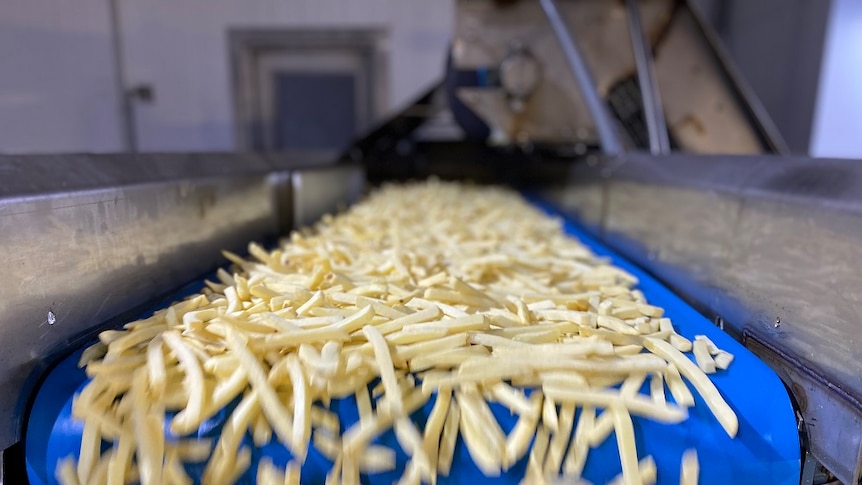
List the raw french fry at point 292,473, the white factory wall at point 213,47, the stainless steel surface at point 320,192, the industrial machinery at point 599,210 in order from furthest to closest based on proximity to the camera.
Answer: the white factory wall at point 213,47, the stainless steel surface at point 320,192, the industrial machinery at point 599,210, the raw french fry at point 292,473

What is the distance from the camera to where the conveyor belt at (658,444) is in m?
0.54

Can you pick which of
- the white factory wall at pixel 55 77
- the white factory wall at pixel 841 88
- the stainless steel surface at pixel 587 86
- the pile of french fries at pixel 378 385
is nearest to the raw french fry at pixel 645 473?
the pile of french fries at pixel 378 385

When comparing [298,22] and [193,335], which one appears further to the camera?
[298,22]

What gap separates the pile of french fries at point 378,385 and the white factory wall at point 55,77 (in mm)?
1509

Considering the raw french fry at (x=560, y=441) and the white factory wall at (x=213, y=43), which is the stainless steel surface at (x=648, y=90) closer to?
the raw french fry at (x=560, y=441)

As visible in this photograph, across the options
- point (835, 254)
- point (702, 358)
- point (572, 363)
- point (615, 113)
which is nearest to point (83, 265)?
point (572, 363)

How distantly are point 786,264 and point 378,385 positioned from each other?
66 cm

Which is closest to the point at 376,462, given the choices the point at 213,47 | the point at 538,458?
the point at 538,458

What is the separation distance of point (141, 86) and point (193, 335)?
4.83 metres

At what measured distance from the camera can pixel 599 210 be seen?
1.77 meters

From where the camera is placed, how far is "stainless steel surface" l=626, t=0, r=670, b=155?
5.84ft

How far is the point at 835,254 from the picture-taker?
2.15 feet

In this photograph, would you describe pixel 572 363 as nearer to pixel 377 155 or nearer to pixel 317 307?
pixel 317 307

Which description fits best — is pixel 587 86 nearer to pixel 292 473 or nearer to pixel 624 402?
pixel 624 402
